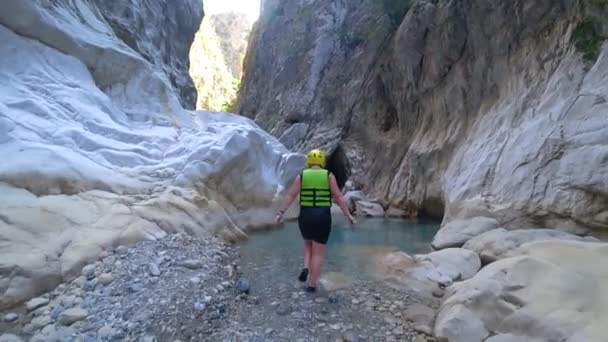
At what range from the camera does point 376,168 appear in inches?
818

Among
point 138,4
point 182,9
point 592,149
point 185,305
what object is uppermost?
point 182,9

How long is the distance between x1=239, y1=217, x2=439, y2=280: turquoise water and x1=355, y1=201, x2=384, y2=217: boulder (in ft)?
13.1

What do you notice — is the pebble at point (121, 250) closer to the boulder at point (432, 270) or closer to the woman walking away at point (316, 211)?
the woman walking away at point (316, 211)

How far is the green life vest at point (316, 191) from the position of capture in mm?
4969

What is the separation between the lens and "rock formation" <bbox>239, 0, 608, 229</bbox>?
23.0 feet

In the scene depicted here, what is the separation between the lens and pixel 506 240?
5.67 metres

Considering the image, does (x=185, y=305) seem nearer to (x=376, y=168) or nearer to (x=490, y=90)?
(x=490, y=90)

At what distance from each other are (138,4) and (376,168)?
14.1 m

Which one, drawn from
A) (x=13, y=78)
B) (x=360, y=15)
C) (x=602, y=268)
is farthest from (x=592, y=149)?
(x=360, y=15)

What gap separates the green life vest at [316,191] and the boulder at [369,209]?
11931 millimetres

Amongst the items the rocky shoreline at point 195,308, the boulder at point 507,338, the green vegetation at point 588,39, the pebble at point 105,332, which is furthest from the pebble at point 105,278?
the green vegetation at point 588,39

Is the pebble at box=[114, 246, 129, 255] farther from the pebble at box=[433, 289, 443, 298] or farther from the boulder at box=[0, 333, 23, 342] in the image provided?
the pebble at box=[433, 289, 443, 298]

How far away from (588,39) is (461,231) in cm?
498

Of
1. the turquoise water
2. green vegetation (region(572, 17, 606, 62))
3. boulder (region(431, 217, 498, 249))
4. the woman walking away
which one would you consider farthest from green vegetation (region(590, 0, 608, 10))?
the woman walking away
